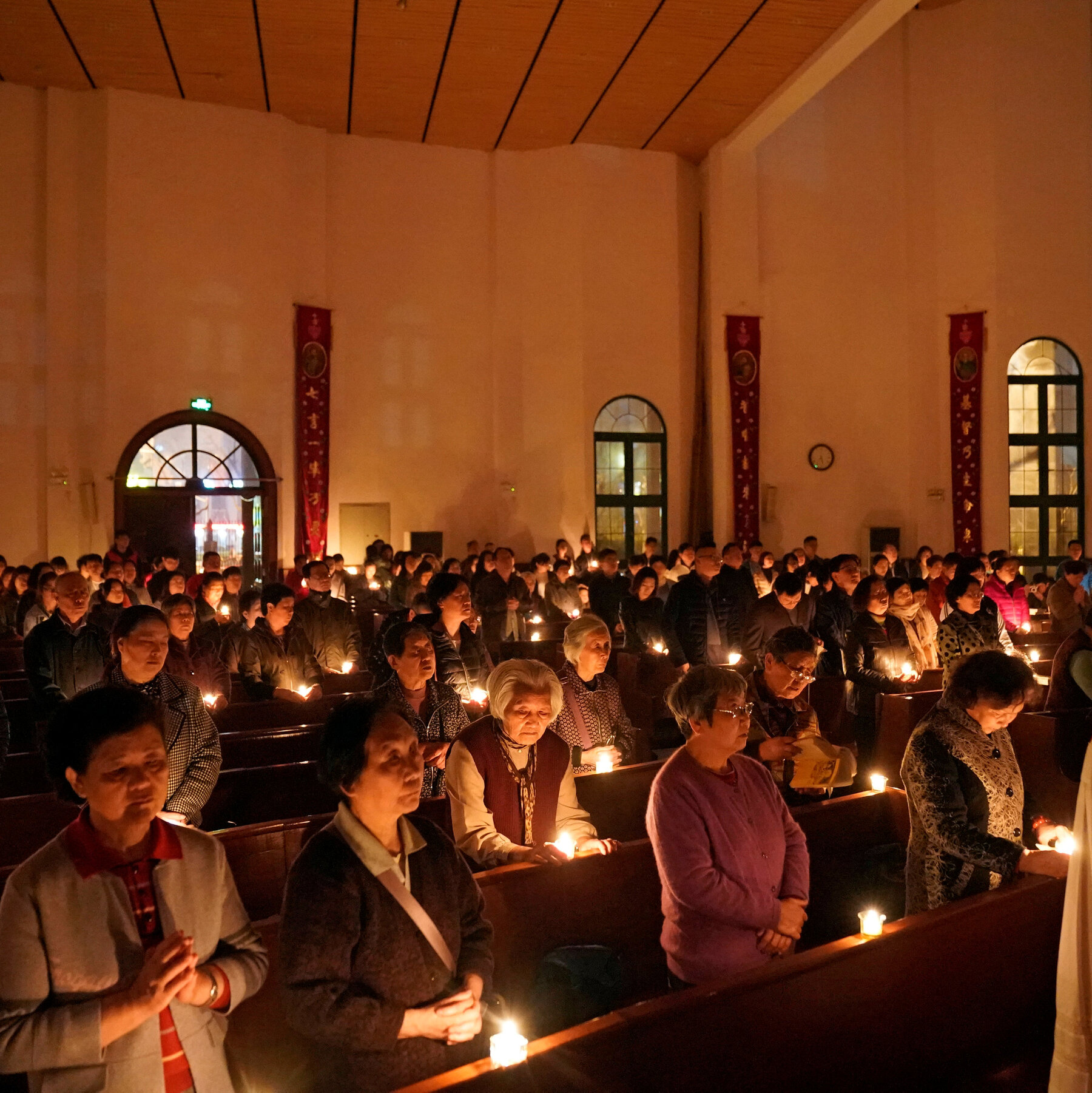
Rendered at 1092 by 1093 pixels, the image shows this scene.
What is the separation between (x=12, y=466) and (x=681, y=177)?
1108 centimetres

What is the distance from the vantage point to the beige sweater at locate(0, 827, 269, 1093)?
1891 mm

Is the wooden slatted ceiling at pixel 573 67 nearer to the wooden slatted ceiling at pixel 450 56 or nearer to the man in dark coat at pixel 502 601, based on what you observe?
the wooden slatted ceiling at pixel 450 56

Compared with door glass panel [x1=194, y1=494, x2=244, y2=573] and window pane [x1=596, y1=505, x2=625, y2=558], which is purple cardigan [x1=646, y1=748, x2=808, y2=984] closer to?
door glass panel [x1=194, y1=494, x2=244, y2=573]

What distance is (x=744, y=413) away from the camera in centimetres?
1669

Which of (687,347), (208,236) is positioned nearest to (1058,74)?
(687,347)

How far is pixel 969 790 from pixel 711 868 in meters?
0.90

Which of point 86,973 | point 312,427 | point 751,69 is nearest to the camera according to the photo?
point 86,973

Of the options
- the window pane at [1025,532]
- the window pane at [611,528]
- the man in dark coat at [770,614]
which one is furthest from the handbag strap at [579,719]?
the window pane at [1025,532]

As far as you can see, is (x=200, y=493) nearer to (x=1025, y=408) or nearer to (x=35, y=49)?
(x=35, y=49)

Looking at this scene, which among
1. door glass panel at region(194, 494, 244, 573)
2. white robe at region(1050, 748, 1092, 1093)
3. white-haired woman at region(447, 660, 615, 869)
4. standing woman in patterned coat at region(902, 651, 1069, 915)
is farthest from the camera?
door glass panel at region(194, 494, 244, 573)

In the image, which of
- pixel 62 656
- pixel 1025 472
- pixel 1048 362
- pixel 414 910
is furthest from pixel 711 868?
pixel 1048 362

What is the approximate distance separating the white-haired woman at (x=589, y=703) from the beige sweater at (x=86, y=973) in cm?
253

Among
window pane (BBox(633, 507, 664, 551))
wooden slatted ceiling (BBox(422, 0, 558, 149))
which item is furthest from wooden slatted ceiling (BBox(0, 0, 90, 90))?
window pane (BBox(633, 507, 664, 551))

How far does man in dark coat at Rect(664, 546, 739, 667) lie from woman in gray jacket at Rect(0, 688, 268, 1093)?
5222mm
